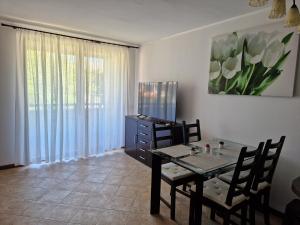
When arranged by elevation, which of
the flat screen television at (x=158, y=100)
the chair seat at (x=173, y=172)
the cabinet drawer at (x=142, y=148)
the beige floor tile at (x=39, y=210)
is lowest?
the beige floor tile at (x=39, y=210)

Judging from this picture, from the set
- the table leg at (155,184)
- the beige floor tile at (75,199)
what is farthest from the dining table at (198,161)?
the beige floor tile at (75,199)

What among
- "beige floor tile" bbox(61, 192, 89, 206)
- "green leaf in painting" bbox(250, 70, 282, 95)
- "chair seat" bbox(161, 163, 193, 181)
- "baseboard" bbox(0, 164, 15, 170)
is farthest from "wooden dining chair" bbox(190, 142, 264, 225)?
"baseboard" bbox(0, 164, 15, 170)

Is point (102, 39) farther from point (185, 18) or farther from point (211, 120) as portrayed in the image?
point (211, 120)

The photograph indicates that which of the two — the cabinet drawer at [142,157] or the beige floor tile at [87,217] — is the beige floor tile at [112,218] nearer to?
the beige floor tile at [87,217]

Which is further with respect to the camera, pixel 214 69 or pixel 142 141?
pixel 142 141

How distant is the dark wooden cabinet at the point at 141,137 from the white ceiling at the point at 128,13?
1606 millimetres

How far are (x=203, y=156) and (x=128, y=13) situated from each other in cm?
200

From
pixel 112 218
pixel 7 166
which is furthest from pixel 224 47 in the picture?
pixel 7 166

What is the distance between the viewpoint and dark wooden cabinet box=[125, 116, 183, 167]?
362cm

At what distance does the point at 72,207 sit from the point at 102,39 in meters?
3.06

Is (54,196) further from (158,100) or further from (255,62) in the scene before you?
(255,62)

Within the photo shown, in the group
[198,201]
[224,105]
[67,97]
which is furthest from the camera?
[67,97]

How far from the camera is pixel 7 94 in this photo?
337 cm

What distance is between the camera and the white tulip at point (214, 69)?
10.0 feet
